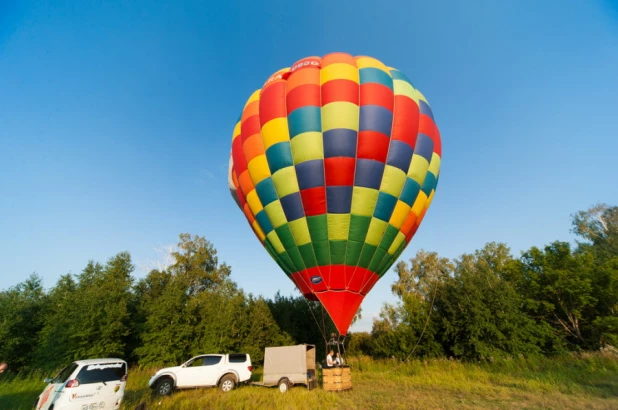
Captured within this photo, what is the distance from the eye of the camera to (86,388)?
21.8ft

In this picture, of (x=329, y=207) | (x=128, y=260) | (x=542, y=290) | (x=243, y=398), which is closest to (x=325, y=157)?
(x=329, y=207)

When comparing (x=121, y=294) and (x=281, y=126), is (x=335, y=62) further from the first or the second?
(x=121, y=294)

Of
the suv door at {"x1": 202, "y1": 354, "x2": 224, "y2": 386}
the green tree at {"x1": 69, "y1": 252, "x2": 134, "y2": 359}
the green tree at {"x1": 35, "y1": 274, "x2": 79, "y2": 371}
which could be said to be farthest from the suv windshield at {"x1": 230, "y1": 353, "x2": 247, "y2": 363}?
the green tree at {"x1": 35, "y1": 274, "x2": 79, "y2": 371}

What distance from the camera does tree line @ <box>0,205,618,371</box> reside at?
58.5 ft

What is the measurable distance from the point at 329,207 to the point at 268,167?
2733 millimetres

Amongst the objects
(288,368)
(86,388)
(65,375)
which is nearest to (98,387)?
(86,388)

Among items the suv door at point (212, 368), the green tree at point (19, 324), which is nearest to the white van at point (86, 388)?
the suv door at point (212, 368)

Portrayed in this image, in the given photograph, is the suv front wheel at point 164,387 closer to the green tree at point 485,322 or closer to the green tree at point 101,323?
the green tree at point 101,323

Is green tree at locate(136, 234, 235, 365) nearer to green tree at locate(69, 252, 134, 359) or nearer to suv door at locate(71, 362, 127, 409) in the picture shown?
green tree at locate(69, 252, 134, 359)

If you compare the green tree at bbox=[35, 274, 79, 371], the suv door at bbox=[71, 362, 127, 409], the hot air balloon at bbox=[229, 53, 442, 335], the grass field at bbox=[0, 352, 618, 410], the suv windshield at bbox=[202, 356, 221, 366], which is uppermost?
the hot air balloon at bbox=[229, 53, 442, 335]

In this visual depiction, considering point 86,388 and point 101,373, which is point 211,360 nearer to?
point 101,373

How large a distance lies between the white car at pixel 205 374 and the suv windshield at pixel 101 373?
177 inches

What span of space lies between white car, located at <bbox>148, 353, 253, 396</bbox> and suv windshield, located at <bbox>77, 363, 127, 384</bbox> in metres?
4.49

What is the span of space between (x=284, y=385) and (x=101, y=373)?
656 centimetres
